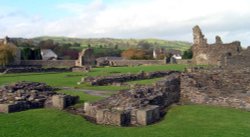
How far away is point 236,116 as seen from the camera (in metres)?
15.6

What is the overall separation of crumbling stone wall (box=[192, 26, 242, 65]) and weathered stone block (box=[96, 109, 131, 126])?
1190 inches

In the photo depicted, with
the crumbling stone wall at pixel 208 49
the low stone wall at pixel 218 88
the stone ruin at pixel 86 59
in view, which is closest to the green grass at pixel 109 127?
the low stone wall at pixel 218 88

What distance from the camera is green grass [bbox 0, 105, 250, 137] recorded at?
12125 mm

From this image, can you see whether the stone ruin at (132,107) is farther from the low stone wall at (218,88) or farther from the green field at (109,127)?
the low stone wall at (218,88)

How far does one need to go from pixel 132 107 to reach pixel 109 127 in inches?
81.2

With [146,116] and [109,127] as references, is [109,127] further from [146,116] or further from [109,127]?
A: [146,116]

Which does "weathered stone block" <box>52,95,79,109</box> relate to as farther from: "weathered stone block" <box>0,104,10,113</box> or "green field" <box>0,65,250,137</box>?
"weathered stone block" <box>0,104,10,113</box>

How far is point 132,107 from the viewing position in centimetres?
1506

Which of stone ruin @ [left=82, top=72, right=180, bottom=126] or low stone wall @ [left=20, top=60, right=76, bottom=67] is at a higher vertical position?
low stone wall @ [left=20, top=60, right=76, bottom=67]

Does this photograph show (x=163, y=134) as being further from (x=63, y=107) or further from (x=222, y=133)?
(x=63, y=107)

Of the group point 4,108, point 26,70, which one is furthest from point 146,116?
point 26,70

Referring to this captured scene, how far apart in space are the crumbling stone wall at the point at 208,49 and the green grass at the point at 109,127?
28743mm

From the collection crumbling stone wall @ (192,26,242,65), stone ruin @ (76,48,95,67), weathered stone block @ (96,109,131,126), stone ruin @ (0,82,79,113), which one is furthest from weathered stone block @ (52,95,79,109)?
stone ruin @ (76,48,95,67)

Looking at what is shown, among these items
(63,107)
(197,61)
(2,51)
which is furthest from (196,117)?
(2,51)
